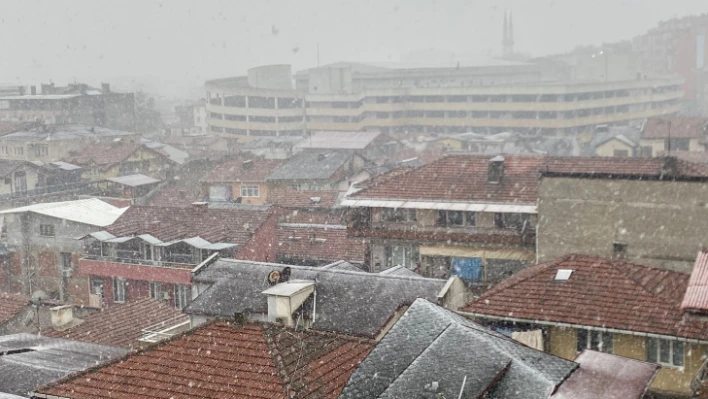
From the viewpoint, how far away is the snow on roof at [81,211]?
125 feet

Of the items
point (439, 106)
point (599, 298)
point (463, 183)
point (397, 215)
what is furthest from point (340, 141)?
point (599, 298)

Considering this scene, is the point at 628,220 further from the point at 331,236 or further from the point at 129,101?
the point at 129,101

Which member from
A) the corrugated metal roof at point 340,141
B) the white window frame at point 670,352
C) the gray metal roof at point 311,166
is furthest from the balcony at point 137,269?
the corrugated metal roof at point 340,141

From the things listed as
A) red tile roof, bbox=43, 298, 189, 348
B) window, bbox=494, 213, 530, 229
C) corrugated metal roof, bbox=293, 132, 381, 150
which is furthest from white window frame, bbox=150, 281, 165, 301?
corrugated metal roof, bbox=293, 132, 381, 150

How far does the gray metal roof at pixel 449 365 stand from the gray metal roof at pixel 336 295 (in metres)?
8.76

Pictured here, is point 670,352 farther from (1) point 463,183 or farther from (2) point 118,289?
(2) point 118,289

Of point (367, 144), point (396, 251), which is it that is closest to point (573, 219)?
point (396, 251)

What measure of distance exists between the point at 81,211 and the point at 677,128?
44865mm

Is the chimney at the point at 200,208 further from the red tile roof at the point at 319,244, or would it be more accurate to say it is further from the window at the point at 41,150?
the window at the point at 41,150

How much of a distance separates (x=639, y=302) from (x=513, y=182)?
12.2 m

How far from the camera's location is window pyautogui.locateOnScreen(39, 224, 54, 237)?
38.0m

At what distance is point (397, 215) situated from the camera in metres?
30.2

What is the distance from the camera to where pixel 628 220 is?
23.5 m

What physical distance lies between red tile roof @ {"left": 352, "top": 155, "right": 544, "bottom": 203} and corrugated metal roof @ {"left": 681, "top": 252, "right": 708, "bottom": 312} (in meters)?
12.1
